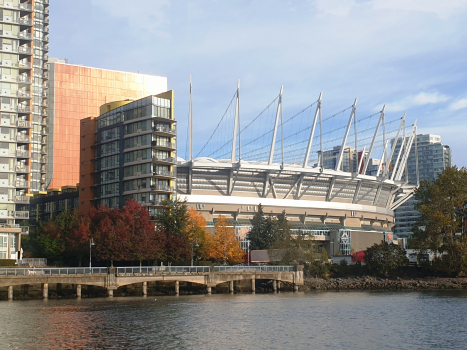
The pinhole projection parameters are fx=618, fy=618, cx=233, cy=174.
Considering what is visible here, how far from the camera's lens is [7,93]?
99.8 m

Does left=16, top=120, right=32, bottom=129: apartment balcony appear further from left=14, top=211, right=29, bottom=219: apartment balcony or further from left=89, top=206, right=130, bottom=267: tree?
left=89, top=206, right=130, bottom=267: tree

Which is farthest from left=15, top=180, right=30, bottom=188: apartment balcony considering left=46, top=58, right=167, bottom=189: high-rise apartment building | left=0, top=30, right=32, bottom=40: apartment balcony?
left=46, top=58, right=167, bottom=189: high-rise apartment building

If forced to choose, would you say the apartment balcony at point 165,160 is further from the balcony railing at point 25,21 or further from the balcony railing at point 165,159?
the balcony railing at point 25,21

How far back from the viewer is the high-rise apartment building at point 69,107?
18012 centimetres

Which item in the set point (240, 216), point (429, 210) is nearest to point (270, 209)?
point (240, 216)

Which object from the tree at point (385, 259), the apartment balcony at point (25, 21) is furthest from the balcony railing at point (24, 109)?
the tree at point (385, 259)

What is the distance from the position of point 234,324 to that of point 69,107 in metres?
145

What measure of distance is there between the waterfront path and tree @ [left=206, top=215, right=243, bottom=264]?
53.3 ft

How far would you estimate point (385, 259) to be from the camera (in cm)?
10331

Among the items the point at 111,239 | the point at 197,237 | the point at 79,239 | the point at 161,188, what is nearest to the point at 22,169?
the point at 79,239

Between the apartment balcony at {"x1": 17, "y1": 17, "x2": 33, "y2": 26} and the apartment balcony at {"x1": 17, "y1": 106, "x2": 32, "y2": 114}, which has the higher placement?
the apartment balcony at {"x1": 17, "y1": 17, "x2": 33, "y2": 26}

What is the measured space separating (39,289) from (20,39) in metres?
45.4

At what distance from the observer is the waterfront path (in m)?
72.5

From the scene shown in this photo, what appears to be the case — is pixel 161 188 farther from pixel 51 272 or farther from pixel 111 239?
pixel 51 272
